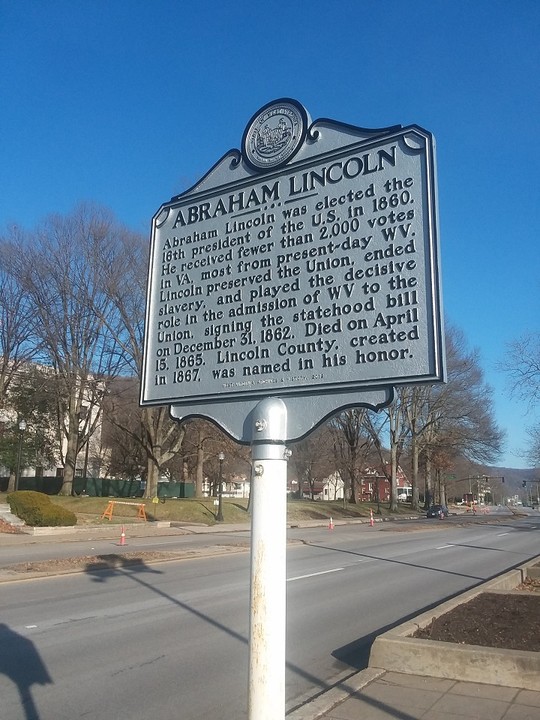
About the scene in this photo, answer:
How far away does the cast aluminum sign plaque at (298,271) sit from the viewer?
3332 millimetres

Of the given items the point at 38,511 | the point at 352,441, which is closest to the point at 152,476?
the point at 38,511

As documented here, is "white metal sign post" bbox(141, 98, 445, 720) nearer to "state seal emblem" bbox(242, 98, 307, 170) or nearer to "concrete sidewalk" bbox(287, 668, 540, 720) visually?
"state seal emblem" bbox(242, 98, 307, 170)

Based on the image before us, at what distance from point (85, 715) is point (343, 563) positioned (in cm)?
1299

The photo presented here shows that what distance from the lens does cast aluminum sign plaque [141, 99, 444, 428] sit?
3332 millimetres

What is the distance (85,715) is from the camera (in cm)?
559

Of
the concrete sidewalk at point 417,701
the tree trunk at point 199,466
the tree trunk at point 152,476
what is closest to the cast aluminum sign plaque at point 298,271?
the concrete sidewalk at point 417,701

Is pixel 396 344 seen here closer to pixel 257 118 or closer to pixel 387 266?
pixel 387 266

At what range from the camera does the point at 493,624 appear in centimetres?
763

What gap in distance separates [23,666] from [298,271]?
19.1ft

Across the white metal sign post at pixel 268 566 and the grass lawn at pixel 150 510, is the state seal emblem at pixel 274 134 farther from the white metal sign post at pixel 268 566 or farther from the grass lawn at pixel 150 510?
the grass lawn at pixel 150 510

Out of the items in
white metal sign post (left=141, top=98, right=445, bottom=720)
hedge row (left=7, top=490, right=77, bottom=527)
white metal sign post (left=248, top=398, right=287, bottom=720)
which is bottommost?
hedge row (left=7, top=490, right=77, bottom=527)

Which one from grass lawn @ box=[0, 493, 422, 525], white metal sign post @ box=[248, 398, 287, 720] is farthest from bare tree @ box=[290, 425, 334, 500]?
white metal sign post @ box=[248, 398, 287, 720]

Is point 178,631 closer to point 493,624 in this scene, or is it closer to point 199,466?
point 493,624

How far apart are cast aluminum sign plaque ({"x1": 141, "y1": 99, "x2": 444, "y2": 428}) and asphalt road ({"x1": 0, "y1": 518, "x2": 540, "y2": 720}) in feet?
11.4
